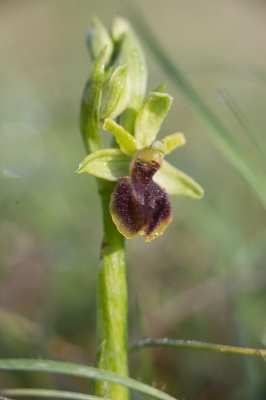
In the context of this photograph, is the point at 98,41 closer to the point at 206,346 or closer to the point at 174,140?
the point at 174,140

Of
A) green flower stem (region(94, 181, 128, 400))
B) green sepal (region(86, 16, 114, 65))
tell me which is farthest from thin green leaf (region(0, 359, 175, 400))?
green sepal (region(86, 16, 114, 65))

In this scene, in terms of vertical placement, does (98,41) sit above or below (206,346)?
above

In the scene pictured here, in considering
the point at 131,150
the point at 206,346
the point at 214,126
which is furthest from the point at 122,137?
the point at 206,346

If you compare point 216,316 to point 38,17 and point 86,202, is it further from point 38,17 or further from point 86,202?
point 38,17

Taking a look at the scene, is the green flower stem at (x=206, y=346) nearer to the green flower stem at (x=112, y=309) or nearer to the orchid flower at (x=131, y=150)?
the green flower stem at (x=112, y=309)

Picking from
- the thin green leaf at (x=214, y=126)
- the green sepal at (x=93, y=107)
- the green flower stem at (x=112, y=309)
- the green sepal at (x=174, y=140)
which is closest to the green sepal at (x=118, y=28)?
the thin green leaf at (x=214, y=126)

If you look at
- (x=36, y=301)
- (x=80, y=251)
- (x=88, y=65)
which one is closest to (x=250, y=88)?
(x=88, y=65)
